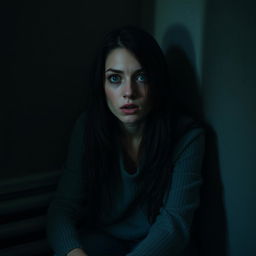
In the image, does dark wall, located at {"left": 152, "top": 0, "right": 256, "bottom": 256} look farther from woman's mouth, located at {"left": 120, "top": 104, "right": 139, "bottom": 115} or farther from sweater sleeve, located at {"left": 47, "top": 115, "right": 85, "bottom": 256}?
sweater sleeve, located at {"left": 47, "top": 115, "right": 85, "bottom": 256}

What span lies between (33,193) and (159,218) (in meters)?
0.44

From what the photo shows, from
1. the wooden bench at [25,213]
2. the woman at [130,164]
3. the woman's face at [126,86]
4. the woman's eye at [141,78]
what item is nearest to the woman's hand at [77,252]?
the woman at [130,164]

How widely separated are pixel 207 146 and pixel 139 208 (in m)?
0.27

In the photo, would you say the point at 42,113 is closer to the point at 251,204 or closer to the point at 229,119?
the point at 229,119

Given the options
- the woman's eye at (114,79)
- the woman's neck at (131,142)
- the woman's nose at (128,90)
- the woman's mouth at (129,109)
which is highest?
the woman's eye at (114,79)

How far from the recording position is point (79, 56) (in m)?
1.38

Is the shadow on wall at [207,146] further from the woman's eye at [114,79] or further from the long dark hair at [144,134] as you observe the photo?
the woman's eye at [114,79]

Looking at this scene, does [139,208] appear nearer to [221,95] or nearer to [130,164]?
[130,164]

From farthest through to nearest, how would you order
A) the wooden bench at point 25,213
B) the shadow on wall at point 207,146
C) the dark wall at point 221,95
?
the wooden bench at point 25,213 → the shadow on wall at point 207,146 → the dark wall at point 221,95

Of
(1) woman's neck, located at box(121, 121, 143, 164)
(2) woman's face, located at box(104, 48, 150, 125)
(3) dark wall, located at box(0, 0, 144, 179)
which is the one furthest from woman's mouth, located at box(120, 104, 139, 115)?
(3) dark wall, located at box(0, 0, 144, 179)

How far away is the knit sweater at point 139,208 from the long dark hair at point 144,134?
1.0 inches

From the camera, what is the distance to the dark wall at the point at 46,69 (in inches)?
50.0

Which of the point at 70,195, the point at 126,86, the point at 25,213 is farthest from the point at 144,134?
the point at 25,213

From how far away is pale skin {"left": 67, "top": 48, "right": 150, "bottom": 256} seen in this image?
44.3 inches
